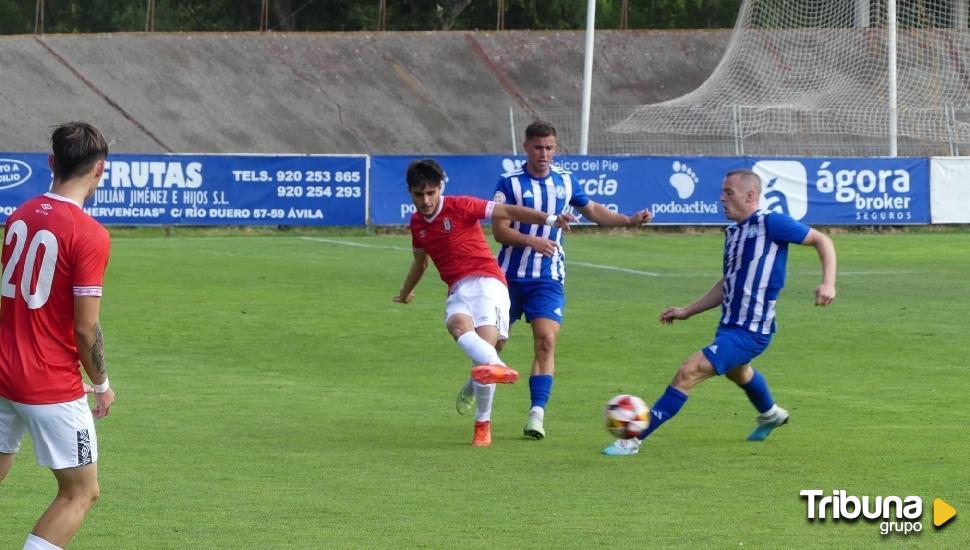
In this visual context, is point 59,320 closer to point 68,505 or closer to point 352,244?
point 68,505

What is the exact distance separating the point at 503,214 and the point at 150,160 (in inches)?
925

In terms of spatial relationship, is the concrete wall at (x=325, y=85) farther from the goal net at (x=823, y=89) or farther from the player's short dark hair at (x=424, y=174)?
the player's short dark hair at (x=424, y=174)

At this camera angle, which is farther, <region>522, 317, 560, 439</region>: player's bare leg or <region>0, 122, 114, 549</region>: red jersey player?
<region>522, 317, 560, 439</region>: player's bare leg

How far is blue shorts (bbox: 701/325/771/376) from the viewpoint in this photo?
31.6 ft

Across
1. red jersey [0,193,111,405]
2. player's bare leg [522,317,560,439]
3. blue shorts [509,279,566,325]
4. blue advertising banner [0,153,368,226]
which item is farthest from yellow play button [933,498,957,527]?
blue advertising banner [0,153,368,226]

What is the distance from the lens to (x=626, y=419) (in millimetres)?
9453

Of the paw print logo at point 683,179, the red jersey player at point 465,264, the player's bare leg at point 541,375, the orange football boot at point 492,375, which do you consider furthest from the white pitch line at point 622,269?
the orange football boot at point 492,375

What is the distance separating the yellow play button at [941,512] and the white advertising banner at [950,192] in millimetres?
28133

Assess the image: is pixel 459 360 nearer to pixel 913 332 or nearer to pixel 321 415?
pixel 321 415

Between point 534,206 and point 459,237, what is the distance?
70 centimetres

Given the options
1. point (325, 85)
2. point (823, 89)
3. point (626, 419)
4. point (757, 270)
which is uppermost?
point (325, 85)

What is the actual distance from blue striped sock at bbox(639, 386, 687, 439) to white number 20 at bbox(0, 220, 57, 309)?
15.4 feet

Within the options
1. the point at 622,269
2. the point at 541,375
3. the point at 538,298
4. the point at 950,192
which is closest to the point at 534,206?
the point at 538,298

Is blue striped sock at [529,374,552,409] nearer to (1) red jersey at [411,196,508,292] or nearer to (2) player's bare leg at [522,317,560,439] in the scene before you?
(2) player's bare leg at [522,317,560,439]
